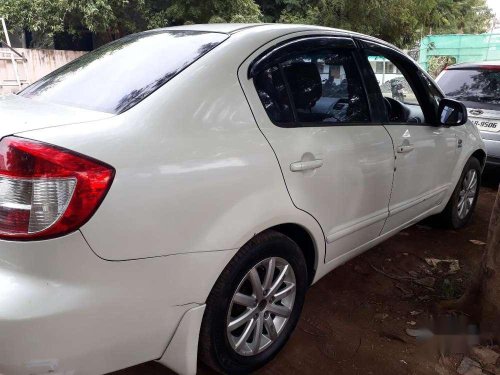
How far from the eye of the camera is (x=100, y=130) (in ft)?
5.14

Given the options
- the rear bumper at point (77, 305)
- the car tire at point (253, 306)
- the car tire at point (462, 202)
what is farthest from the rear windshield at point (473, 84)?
the rear bumper at point (77, 305)

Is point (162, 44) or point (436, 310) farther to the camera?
point (436, 310)

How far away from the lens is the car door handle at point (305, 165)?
2.08 m

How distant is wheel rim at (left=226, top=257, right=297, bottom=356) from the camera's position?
2.05 m

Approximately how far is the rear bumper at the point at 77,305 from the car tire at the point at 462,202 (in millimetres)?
3046

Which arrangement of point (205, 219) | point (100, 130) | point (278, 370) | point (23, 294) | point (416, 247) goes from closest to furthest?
point (23, 294) → point (100, 130) → point (205, 219) → point (278, 370) → point (416, 247)

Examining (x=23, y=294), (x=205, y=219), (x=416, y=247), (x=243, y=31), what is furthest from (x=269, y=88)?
(x=416, y=247)

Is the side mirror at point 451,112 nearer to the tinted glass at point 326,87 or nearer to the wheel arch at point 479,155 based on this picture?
the wheel arch at point 479,155

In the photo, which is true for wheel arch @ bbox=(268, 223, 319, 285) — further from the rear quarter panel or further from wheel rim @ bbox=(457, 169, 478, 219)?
wheel rim @ bbox=(457, 169, 478, 219)

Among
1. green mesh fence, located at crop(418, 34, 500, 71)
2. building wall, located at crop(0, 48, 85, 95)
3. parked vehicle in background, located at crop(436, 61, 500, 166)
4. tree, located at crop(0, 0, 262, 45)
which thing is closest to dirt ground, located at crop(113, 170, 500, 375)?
parked vehicle in background, located at crop(436, 61, 500, 166)

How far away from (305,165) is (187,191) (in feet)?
2.29

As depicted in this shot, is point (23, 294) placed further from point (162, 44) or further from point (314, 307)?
point (314, 307)

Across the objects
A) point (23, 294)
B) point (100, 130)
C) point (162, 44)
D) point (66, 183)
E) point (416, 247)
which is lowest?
point (416, 247)

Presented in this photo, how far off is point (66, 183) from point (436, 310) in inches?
92.8
